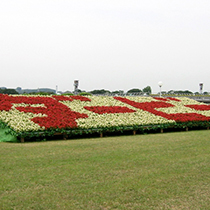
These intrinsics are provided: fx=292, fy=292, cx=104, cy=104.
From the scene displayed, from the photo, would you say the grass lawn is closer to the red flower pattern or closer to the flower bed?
the flower bed

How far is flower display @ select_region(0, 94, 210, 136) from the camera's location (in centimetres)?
1103

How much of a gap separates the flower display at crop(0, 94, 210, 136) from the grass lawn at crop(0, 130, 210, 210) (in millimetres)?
2577

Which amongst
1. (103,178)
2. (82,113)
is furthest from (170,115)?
(103,178)

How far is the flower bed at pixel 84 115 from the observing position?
35.4 ft

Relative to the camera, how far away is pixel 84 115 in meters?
13.1

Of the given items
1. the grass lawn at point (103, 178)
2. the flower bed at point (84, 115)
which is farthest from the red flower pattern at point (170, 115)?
the grass lawn at point (103, 178)

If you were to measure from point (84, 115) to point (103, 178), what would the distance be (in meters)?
7.63

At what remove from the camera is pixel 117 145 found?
9.11m

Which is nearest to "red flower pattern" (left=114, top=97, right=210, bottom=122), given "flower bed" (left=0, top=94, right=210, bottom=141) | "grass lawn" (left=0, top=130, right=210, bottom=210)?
"flower bed" (left=0, top=94, right=210, bottom=141)

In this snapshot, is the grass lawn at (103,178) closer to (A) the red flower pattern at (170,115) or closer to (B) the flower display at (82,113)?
(B) the flower display at (82,113)

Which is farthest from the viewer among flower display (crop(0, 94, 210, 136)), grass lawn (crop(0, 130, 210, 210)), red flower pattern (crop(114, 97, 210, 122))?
red flower pattern (crop(114, 97, 210, 122))

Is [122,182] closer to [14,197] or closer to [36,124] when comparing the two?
[14,197]

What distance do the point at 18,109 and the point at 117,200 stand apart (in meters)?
8.90

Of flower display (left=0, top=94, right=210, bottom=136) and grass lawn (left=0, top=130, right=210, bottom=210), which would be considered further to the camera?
flower display (left=0, top=94, right=210, bottom=136)
